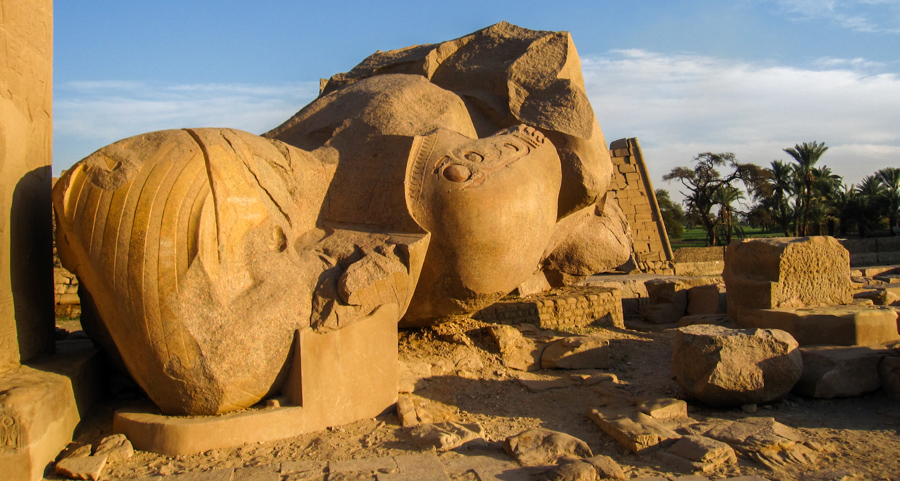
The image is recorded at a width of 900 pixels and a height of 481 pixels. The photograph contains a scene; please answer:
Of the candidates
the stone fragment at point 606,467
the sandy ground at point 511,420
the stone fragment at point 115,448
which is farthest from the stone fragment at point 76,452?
the stone fragment at point 606,467

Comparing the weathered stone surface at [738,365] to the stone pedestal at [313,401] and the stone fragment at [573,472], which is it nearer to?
the stone fragment at [573,472]

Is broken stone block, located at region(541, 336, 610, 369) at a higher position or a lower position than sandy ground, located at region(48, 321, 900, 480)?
higher

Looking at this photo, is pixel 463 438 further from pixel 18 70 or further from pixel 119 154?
pixel 18 70

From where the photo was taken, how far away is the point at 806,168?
25938 mm

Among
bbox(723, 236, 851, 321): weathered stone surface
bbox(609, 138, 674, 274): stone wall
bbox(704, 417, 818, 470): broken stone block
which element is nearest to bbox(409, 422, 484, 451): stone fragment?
bbox(704, 417, 818, 470): broken stone block

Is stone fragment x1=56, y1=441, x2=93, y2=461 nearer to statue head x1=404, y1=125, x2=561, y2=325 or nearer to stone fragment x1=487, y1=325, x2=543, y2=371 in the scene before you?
statue head x1=404, y1=125, x2=561, y2=325

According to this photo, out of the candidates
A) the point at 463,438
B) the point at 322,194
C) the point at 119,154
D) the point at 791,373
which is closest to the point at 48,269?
the point at 119,154

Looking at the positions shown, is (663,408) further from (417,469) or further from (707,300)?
(707,300)

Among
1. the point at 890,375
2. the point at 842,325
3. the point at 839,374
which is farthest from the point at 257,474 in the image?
the point at 842,325

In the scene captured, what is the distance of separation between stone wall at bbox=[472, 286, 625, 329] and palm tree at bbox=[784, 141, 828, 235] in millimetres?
23189

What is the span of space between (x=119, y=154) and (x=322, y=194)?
1.26 m

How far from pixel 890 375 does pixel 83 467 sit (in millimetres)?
4759

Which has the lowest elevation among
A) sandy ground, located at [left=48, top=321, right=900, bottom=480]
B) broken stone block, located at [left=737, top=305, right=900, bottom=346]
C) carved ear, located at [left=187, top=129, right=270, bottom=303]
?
sandy ground, located at [left=48, top=321, right=900, bottom=480]

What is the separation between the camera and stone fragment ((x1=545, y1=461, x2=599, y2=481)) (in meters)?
2.70
